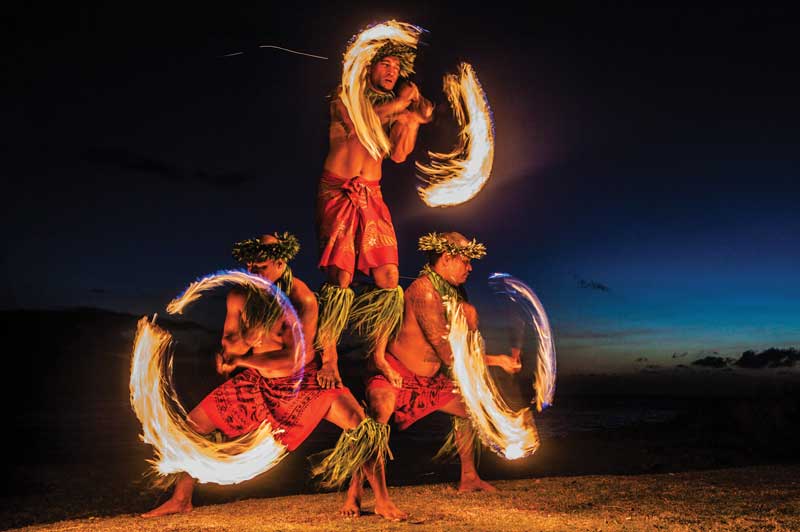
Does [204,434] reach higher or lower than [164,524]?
higher

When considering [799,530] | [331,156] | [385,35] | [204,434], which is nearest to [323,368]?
[204,434]

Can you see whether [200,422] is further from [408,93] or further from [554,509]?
[408,93]

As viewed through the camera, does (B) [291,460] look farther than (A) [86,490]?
Yes

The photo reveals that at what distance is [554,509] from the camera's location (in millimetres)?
5793

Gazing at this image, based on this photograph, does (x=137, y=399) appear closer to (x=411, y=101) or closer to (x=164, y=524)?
(x=164, y=524)

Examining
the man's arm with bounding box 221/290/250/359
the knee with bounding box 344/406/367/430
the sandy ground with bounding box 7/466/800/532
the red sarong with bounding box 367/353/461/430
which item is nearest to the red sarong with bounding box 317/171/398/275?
the man's arm with bounding box 221/290/250/359

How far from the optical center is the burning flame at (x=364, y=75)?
18.9 feet

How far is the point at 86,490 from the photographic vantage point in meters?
9.48

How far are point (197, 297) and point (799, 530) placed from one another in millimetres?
4506

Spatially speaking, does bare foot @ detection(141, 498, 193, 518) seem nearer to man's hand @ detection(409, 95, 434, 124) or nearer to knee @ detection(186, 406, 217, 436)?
knee @ detection(186, 406, 217, 436)

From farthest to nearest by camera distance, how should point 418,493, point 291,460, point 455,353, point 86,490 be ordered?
point 291,460, point 86,490, point 418,493, point 455,353

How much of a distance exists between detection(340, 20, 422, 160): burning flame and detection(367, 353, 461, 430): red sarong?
1812 mm

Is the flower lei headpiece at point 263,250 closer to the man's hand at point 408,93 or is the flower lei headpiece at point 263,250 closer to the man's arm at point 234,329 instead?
the man's arm at point 234,329

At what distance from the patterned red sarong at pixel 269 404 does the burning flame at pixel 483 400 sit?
39.9 inches
